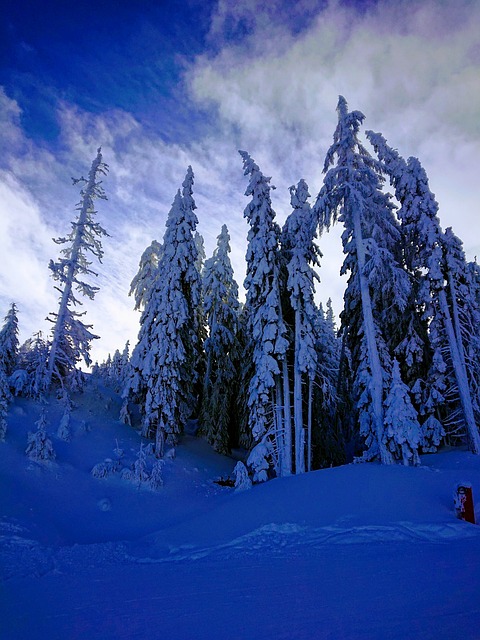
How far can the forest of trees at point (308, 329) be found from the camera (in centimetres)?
1688

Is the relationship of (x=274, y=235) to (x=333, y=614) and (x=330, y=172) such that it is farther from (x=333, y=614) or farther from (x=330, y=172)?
(x=333, y=614)

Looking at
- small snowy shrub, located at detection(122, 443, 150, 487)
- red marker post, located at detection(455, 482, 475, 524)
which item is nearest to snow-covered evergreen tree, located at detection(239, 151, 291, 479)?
small snowy shrub, located at detection(122, 443, 150, 487)

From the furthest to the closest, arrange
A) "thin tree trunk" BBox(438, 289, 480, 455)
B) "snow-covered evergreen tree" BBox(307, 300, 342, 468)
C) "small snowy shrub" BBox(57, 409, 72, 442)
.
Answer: "snow-covered evergreen tree" BBox(307, 300, 342, 468), "small snowy shrub" BBox(57, 409, 72, 442), "thin tree trunk" BBox(438, 289, 480, 455)

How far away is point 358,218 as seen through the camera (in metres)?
17.3

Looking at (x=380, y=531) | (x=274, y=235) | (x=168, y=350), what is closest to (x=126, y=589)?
(x=380, y=531)

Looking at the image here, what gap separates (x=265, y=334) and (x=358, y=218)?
305 inches

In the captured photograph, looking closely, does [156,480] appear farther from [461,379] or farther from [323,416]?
[461,379]

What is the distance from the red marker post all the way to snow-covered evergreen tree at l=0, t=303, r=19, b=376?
68.8 ft

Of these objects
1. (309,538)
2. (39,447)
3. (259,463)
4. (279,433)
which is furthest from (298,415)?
(39,447)

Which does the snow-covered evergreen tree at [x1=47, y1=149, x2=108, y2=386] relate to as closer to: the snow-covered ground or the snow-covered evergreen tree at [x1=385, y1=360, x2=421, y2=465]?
the snow-covered ground

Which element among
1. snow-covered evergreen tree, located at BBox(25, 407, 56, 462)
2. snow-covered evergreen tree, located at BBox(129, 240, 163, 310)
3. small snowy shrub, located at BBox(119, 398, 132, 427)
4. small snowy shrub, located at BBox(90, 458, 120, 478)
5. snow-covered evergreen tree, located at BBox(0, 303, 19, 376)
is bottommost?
small snowy shrub, located at BBox(90, 458, 120, 478)

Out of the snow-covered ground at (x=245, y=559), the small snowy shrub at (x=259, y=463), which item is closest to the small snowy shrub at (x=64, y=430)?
the snow-covered ground at (x=245, y=559)

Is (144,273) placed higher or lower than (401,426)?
higher

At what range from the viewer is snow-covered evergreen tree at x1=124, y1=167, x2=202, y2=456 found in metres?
19.4
